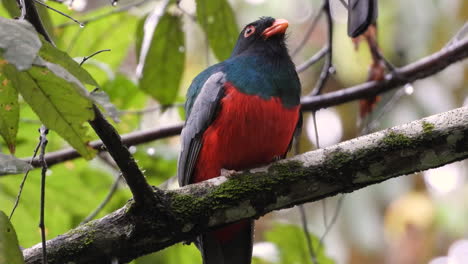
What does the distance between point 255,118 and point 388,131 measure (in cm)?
80

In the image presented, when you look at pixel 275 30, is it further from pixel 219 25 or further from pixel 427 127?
pixel 427 127

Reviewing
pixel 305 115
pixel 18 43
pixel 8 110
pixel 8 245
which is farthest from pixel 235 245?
pixel 305 115

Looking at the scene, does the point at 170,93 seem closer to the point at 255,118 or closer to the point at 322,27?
the point at 255,118

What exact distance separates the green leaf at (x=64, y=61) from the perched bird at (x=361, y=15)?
3.12 ft

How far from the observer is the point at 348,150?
2.63 m

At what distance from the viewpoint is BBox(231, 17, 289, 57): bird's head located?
3.81 meters

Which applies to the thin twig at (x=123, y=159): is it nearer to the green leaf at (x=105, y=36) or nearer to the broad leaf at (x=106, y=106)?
the broad leaf at (x=106, y=106)

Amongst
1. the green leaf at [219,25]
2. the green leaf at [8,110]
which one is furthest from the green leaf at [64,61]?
the green leaf at [219,25]

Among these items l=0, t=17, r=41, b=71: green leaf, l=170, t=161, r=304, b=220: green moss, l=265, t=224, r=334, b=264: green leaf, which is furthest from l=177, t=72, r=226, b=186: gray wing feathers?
l=0, t=17, r=41, b=71: green leaf

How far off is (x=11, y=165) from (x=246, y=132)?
1715 mm

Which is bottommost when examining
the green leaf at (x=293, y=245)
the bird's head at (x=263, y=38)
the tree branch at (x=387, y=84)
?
the green leaf at (x=293, y=245)

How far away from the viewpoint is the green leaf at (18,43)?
4.45 feet

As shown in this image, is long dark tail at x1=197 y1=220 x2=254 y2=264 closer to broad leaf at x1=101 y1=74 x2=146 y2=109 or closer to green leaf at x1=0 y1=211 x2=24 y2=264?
broad leaf at x1=101 y1=74 x2=146 y2=109

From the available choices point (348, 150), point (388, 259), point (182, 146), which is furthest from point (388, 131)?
point (388, 259)
